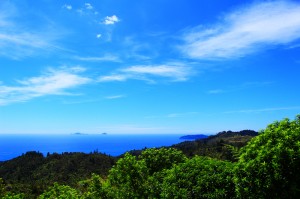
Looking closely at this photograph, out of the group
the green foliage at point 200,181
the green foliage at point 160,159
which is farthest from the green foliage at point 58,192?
the green foliage at point 160,159

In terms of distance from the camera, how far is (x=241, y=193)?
61.5 feet

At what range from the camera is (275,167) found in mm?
17016

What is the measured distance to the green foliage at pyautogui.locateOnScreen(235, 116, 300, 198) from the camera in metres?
17.2

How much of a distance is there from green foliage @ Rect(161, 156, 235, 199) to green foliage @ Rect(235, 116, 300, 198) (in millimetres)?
2348

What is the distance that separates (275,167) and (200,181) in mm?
5804

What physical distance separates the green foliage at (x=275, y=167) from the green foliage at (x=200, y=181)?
2348mm

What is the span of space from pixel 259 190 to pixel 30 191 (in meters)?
57.3

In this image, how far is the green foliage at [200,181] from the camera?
68.8ft

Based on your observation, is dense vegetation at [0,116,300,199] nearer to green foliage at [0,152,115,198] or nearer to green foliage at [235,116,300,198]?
green foliage at [235,116,300,198]

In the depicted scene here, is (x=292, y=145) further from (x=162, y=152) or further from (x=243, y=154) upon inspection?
(x=162, y=152)

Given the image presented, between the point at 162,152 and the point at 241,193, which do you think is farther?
the point at 162,152

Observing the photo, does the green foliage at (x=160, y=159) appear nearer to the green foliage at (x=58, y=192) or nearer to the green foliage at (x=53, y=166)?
the green foliage at (x=58, y=192)

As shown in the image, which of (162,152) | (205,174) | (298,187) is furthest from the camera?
(162,152)

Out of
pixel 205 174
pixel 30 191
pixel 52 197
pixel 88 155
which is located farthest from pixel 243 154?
pixel 88 155
